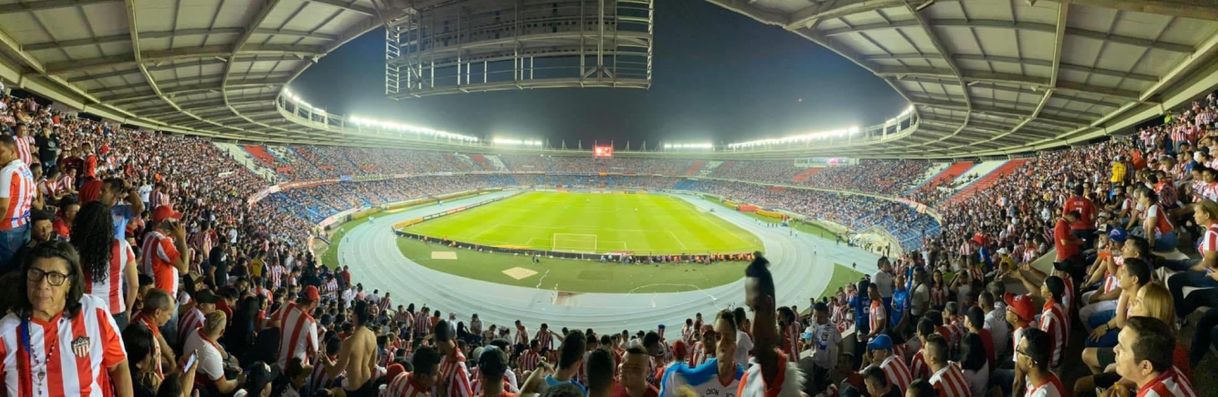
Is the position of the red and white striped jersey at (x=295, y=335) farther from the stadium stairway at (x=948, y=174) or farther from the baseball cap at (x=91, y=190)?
the stadium stairway at (x=948, y=174)

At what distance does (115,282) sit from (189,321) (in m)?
1.02

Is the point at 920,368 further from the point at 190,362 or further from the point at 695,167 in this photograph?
the point at 695,167

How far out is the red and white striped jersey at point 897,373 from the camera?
4.47 metres

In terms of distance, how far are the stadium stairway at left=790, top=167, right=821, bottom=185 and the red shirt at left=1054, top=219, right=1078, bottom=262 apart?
2116 inches

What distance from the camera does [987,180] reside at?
3275 cm

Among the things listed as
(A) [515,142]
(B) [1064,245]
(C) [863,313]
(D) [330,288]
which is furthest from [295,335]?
(A) [515,142]

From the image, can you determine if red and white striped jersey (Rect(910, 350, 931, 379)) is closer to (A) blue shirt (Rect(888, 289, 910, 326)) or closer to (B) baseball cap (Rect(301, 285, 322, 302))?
(A) blue shirt (Rect(888, 289, 910, 326))

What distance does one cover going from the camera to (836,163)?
57.6m

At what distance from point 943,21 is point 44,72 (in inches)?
834

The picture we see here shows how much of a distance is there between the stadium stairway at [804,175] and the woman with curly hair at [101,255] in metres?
61.4

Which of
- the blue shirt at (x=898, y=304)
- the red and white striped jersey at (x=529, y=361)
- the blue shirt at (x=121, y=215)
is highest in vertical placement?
the blue shirt at (x=121, y=215)

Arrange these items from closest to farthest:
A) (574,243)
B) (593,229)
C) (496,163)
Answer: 1. (574,243)
2. (593,229)
3. (496,163)

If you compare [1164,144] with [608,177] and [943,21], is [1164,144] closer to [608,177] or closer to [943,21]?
[943,21]

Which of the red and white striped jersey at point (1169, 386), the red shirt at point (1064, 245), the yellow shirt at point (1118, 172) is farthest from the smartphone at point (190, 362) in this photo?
the yellow shirt at point (1118, 172)
